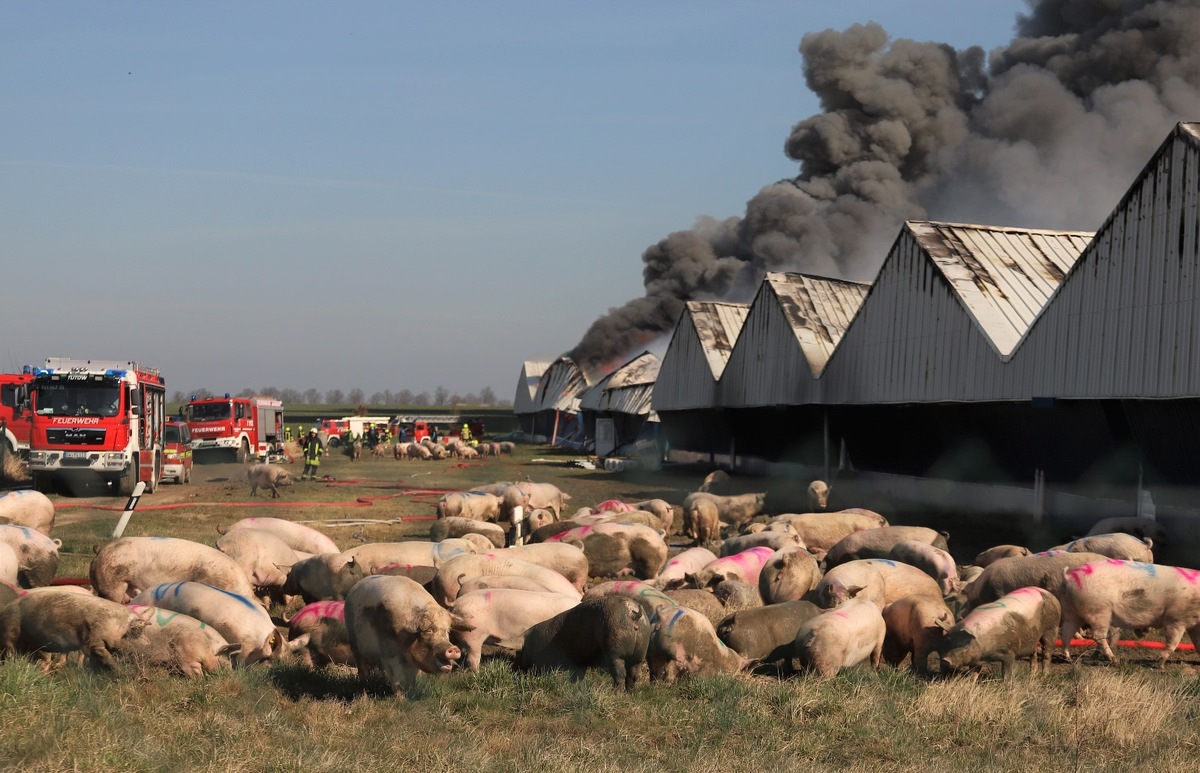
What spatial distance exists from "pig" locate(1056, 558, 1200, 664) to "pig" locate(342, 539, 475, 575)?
7580 millimetres

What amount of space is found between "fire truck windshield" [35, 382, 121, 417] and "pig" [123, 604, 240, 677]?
66.9 ft

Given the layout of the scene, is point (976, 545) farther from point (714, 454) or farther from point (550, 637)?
point (714, 454)

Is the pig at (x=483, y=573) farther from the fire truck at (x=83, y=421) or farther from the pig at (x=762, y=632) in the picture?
the fire truck at (x=83, y=421)

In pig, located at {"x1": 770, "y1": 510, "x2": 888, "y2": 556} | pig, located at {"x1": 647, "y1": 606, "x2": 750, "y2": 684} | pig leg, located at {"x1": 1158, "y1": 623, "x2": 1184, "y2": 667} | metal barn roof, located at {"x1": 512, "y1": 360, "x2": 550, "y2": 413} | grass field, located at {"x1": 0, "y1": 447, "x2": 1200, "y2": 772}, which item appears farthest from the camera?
metal barn roof, located at {"x1": 512, "y1": 360, "x2": 550, "y2": 413}

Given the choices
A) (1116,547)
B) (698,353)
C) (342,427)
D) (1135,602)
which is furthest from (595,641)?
(342,427)

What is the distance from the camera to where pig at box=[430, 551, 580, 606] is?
1288 cm

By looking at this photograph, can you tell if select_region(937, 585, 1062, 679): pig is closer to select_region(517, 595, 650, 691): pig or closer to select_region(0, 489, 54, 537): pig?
select_region(517, 595, 650, 691): pig

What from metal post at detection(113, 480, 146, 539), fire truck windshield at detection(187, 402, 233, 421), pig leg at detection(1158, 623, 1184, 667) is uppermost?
fire truck windshield at detection(187, 402, 233, 421)

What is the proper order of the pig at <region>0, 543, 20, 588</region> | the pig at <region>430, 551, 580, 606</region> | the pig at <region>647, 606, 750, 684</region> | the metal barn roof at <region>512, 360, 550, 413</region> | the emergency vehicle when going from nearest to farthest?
the pig at <region>647, 606, 750, 684</region> < the pig at <region>430, 551, 580, 606</region> < the pig at <region>0, 543, 20, 588</region> < the emergency vehicle < the metal barn roof at <region>512, 360, 550, 413</region>

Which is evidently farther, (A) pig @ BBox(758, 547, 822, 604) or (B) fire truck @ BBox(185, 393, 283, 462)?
(B) fire truck @ BBox(185, 393, 283, 462)

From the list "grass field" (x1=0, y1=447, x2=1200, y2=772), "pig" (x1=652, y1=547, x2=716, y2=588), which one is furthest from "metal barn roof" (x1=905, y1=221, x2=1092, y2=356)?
"grass field" (x1=0, y1=447, x2=1200, y2=772)

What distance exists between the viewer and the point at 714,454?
44500 millimetres

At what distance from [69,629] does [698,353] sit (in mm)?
35890

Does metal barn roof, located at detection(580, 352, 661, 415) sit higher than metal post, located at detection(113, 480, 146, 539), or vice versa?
metal barn roof, located at detection(580, 352, 661, 415)
